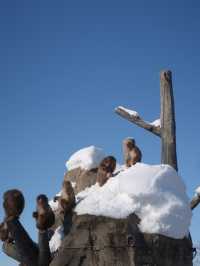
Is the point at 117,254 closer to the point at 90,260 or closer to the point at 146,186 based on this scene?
the point at 90,260

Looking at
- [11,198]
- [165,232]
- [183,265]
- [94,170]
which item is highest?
[94,170]

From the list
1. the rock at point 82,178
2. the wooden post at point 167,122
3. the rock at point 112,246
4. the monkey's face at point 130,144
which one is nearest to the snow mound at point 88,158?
the rock at point 82,178

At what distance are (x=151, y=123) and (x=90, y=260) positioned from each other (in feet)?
16.4

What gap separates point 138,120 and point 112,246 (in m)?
4.85

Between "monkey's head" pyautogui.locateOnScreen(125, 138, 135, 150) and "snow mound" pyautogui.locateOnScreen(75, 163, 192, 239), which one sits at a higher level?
"monkey's head" pyautogui.locateOnScreen(125, 138, 135, 150)

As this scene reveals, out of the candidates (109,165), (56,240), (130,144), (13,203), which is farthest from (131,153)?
(13,203)

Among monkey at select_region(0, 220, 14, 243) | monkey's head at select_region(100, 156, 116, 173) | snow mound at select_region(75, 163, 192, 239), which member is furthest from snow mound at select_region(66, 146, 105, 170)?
monkey at select_region(0, 220, 14, 243)

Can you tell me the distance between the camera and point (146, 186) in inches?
322

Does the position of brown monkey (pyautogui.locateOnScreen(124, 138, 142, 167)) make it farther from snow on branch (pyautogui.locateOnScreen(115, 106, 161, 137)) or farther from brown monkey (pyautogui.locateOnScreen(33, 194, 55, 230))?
brown monkey (pyautogui.locateOnScreen(33, 194, 55, 230))

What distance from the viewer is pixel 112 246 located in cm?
778

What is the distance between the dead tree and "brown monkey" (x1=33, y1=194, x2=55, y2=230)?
4030 millimetres

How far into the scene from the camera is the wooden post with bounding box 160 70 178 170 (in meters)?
11.5

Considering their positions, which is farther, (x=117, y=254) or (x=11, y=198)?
(x=11, y=198)

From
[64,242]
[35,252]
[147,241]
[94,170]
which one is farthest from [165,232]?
[94,170]
